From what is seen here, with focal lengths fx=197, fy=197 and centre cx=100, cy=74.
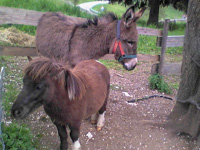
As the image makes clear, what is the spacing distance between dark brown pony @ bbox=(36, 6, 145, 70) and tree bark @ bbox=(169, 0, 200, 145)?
1059 mm

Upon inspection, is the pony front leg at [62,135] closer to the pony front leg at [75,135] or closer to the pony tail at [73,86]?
the pony front leg at [75,135]

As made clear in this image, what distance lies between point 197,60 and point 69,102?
2308 millimetres

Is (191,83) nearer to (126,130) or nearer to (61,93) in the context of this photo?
(126,130)

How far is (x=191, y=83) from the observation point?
3576 mm

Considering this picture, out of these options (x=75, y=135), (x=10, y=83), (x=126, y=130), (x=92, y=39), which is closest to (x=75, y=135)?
(x=75, y=135)

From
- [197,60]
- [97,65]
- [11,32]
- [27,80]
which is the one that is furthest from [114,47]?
[11,32]

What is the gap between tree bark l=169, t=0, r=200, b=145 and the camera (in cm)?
337

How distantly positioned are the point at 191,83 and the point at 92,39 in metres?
2.18

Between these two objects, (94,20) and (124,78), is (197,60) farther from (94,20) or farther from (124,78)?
(124,78)

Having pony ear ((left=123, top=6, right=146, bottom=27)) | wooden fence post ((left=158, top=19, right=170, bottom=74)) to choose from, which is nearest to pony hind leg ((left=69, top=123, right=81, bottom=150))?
pony ear ((left=123, top=6, right=146, bottom=27))

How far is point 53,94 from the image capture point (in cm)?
248

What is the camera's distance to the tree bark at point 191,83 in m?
3.37

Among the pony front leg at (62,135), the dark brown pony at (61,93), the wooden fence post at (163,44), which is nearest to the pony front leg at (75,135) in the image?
the dark brown pony at (61,93)

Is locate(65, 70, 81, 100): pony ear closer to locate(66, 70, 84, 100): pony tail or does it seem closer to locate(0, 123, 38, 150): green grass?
locate(66, 70, 84, 100): pony tail
